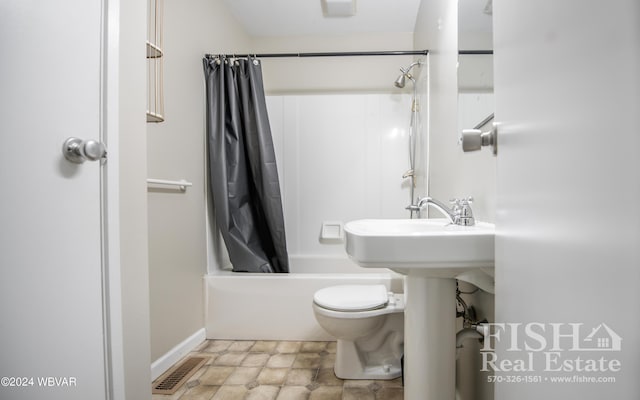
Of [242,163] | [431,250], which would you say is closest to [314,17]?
[242,163]

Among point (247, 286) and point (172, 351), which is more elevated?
point (247, 286)

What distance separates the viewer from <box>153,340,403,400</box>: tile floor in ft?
4.93

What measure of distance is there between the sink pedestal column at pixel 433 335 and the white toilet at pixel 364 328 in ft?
1.65

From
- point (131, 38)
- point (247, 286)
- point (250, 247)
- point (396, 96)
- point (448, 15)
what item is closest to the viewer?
point (131, 38)

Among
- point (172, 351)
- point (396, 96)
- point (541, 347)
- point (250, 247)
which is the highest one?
point (396, 96)

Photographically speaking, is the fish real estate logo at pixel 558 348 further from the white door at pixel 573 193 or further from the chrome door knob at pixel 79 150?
the chrome door knob at pixel 79 150

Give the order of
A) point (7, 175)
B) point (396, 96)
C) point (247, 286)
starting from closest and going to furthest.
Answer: point (7, 175) → point (247, 286) → point (396, 96)

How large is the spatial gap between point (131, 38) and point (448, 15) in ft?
4.64

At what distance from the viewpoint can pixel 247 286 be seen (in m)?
2.14

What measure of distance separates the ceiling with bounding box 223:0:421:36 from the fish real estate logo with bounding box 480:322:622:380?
2700 mm

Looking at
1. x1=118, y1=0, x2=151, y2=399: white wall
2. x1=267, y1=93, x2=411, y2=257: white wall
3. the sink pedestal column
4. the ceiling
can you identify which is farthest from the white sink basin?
the ceiling

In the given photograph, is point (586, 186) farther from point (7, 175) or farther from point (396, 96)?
point (396, 96)

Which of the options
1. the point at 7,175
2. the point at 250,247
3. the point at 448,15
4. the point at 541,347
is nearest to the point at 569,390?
the point at 541,347

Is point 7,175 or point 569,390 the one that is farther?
point 7,175
